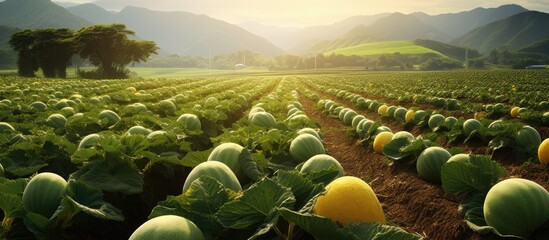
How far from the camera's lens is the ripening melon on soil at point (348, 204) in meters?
2.52

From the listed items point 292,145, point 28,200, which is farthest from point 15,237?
point 292,145

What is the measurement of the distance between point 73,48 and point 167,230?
65.4 m

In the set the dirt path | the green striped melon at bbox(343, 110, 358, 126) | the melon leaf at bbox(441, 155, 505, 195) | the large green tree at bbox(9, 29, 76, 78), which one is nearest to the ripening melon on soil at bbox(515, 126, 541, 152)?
the dirt path

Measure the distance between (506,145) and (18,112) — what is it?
37.6 ft

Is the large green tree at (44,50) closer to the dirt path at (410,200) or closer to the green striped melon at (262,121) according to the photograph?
the green striped melon at (262,121)

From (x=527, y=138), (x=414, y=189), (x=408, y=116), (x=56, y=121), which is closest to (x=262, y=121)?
(x=414, y=189)

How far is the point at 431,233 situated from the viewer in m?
4.50

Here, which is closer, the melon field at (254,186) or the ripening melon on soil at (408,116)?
the melon field at (254,186)

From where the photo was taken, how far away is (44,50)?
5919 cm

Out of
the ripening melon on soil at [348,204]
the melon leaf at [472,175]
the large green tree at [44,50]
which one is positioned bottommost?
the melon leaf at [472,175]

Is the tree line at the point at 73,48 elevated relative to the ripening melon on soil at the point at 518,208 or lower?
elevated

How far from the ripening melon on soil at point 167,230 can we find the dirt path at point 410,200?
1.91 m

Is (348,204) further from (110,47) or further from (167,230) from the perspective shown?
(110,47)

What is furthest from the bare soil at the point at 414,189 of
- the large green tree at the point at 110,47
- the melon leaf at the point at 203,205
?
the large green tree at the point at 110,47
